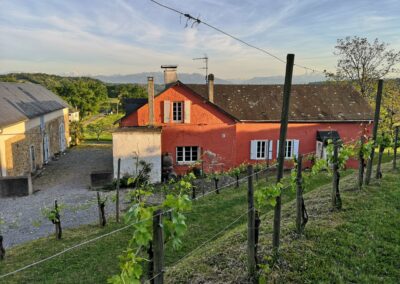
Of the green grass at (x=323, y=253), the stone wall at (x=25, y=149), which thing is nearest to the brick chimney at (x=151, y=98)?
the stone wall at (x=25, y=149)

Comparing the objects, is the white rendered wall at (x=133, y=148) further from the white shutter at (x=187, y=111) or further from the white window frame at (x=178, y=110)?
the white shutter at (x=187, y=111)

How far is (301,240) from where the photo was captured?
580cm

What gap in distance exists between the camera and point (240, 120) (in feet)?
65.8

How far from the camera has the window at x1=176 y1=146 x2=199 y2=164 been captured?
19562mm

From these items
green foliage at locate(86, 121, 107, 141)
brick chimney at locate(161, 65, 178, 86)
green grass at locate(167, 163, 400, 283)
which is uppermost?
brick chimney at locate(161, 65, 178, 86)

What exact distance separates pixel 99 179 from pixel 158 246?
14.5m

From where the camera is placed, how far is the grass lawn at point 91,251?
6836 mm

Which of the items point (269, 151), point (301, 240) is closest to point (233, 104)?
point (269, 151)

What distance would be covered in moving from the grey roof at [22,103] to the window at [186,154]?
368 inches

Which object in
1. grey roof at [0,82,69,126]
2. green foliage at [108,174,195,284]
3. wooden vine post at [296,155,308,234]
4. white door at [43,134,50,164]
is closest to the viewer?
green foliage at [108,174,195,284]

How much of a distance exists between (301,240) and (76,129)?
98.5 ft

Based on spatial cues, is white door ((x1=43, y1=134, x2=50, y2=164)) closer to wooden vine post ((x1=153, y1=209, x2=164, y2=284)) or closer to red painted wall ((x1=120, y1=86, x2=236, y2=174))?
red painted wall ((x1=120, y1=86, x2=236, y2=174))

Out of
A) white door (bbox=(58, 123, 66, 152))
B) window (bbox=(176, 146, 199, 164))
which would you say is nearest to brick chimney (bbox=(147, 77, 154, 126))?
window (bbox=(176, 146, 199, 164))

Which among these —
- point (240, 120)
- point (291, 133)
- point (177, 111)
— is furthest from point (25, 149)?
point (291, 133)
